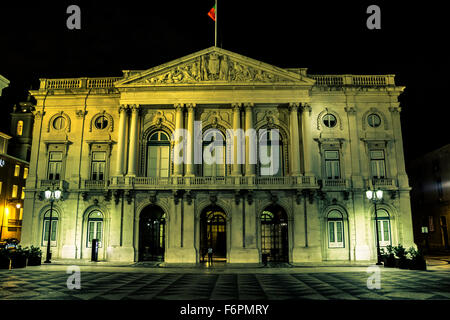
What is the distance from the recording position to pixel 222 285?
16984 mm

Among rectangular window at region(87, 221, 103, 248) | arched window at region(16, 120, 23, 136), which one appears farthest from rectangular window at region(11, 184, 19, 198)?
rectangular window at region(87, 221, 103, 248)

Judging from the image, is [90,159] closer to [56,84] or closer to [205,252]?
[56,84]

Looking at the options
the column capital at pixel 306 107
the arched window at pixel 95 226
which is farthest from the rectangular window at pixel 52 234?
the column capital at pixel 306 107

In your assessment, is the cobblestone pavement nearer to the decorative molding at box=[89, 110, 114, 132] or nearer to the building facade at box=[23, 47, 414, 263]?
the building facade at box=[23, 47, 414, 263]

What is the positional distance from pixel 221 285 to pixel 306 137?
1705cm

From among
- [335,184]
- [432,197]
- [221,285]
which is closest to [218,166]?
[335,184]

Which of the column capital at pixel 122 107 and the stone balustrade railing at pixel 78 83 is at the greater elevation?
the stone balustrade railing at pixel 78 83

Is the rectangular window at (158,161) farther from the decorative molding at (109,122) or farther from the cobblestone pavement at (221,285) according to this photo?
the cobblestone pavement at (221,285)

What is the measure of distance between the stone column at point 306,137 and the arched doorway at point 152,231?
13.1 m

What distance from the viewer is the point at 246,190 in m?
28.8

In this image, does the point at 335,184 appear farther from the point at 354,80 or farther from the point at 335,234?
the point at 354,80

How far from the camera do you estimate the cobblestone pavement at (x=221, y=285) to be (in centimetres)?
1382

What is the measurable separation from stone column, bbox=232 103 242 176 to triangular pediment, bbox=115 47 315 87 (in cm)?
239
